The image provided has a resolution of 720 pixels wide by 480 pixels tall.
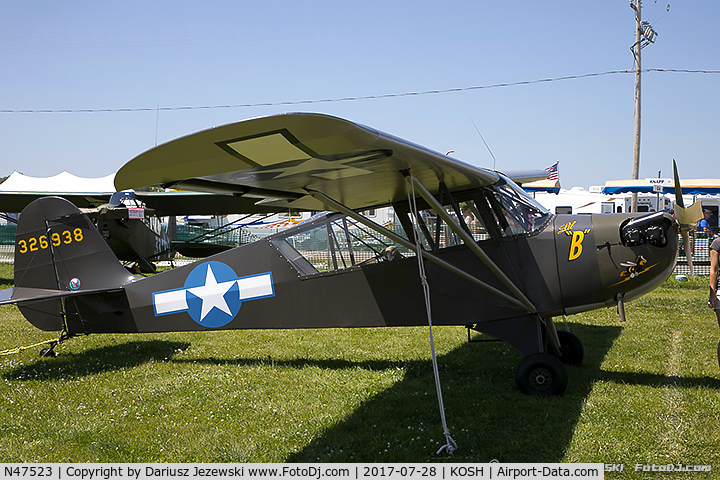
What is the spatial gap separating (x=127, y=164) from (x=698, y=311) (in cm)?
1020

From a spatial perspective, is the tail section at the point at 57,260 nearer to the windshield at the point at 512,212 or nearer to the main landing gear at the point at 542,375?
the windshield at the point at 512,212

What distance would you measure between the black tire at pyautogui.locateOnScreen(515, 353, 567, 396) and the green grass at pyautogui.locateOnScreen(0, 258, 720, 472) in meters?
0.12

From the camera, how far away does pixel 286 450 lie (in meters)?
3.95

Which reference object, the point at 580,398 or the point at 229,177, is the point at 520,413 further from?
the point at 229,177

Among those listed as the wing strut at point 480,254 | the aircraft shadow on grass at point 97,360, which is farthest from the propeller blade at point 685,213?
the aircraft shadow on grass at point 97,360

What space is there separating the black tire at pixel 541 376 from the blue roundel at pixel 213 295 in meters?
3.12

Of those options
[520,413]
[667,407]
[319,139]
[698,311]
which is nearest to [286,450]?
[520,413]

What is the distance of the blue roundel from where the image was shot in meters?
6.24

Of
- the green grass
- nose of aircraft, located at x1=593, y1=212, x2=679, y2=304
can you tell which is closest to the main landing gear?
the green grass

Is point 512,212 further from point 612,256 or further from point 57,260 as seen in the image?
point 57,260

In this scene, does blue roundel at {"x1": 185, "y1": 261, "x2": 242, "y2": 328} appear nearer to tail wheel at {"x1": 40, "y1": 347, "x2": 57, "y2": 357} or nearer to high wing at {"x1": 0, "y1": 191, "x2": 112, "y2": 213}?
tail wheel at {"x1": 40, "y1": 347, "x2": 57, "y2": 357}

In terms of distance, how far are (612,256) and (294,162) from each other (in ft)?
10.5

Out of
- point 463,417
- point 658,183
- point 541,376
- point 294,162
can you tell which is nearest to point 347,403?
point 463,417

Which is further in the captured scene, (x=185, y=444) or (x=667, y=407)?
(x=667, y=407)
